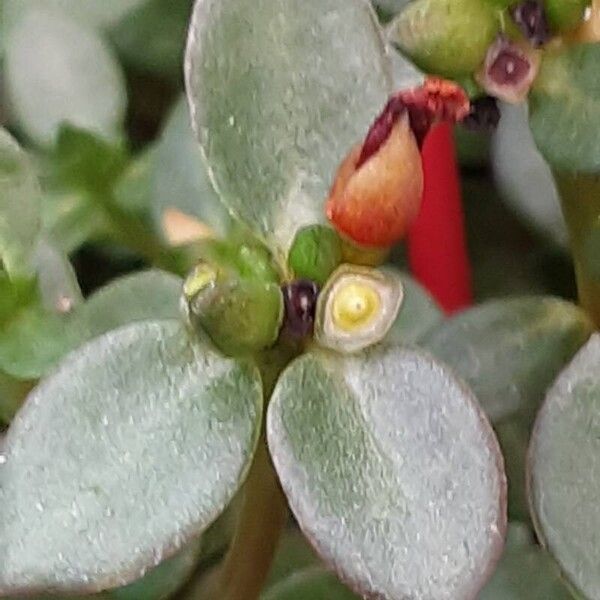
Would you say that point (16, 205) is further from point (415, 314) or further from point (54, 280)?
point (415, 314)

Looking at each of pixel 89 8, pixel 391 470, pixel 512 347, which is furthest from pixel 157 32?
pixel 391 470

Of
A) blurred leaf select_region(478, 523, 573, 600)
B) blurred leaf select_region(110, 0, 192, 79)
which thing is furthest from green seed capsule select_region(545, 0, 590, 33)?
blurred leaf select_region(110, 0, 192, 79)

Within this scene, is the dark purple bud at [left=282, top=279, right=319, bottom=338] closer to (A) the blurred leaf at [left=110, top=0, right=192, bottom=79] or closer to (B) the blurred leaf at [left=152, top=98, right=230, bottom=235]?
(B) the blurred leaf at [left=152, top=98, right=230, bottom=235]

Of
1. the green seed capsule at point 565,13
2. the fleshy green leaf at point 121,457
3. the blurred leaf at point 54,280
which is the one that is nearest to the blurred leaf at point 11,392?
the blurred leaf at point 54,280

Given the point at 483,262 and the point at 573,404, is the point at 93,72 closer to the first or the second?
the point at 483,262

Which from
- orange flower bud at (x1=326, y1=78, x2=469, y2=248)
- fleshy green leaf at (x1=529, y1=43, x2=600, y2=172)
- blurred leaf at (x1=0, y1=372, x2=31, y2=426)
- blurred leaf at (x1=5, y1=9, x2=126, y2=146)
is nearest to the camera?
orange flower bud at (x1=326, y1=78, x2=469, y2=248)

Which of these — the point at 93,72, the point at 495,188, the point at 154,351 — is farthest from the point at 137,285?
the point at 495,188
